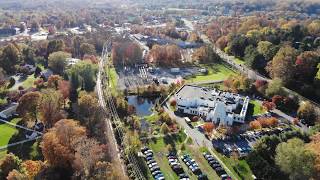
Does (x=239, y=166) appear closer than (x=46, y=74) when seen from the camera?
Yes

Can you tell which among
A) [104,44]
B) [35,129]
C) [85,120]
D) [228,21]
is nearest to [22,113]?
[35,129]

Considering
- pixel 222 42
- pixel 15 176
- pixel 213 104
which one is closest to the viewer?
pixel 15 176

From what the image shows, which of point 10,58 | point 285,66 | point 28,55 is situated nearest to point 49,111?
point 10,58

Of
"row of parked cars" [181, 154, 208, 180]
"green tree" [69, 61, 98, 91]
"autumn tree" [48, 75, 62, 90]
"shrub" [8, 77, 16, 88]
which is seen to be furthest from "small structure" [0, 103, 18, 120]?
"row of parked cars" [181, 154, 208, 180]

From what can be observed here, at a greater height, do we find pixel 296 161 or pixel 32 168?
pixel 296 161

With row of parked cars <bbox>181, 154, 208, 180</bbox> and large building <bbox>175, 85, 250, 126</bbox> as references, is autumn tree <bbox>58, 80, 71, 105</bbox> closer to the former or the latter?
large building <bbox>175, 85, 250, 126</bbox>

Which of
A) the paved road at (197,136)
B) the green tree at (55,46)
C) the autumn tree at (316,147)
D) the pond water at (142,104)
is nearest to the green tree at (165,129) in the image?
the paved road at (197,136)

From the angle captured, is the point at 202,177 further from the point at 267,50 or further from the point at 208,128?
the point at 267,50

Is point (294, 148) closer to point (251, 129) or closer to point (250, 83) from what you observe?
point (251, 129)

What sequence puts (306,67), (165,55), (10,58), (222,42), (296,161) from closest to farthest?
1. (296,161)
2. (306,67)
3. (10,58)
4. (165,55)
5. (222,42)
